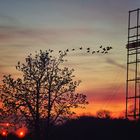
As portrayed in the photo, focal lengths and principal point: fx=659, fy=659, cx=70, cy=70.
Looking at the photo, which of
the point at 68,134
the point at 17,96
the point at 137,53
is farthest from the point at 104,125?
the point at 17,96

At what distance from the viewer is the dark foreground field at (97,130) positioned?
68.6 m

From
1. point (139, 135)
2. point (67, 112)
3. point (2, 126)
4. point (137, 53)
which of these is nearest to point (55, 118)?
point (67, 112)

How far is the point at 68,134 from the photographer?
75.2m

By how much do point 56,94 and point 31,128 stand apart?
552cm

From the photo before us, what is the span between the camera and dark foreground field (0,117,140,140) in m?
68.6

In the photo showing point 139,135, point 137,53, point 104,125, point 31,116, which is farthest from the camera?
point 31,116

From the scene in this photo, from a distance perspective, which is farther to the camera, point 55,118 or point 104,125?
point 55,118

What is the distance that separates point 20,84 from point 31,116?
445 cm

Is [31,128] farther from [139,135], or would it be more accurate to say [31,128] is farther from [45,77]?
[139,135]

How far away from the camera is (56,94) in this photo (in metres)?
85.8

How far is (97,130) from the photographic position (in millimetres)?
71688

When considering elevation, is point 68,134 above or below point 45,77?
below

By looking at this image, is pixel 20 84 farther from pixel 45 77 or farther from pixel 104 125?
pixel 104 125

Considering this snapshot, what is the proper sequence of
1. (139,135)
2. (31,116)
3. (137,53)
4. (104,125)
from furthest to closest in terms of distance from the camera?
(31,116) → (137,53) → (104,125) → (139,135)
